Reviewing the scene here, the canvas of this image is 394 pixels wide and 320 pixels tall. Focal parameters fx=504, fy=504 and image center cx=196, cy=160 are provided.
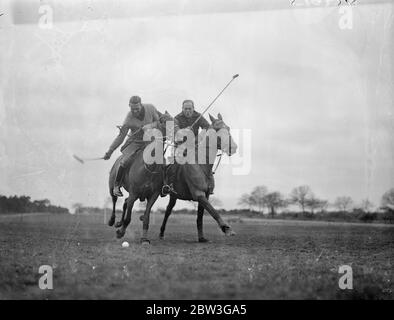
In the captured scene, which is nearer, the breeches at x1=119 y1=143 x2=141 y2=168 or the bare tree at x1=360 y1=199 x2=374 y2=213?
the bare tree at x1=360 y1=199 x2=374 y2=213

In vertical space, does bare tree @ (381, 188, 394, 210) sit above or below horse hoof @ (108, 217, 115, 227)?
above

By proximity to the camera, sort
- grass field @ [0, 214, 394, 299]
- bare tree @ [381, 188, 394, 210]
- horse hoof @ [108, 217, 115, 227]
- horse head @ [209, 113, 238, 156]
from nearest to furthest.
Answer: grass field @ [0, 214, 394, 299], bare tree @ [381, 188, 394, 210], horse head @ [209, 113, 238, 156], horse hoof @ [108, 217, 115, 227]

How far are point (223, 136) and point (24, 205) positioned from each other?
5022mm

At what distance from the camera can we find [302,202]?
36.8ft

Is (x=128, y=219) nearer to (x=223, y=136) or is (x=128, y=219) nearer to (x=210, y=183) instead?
(x=210, y=183)

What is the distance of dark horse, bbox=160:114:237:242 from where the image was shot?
421 inches

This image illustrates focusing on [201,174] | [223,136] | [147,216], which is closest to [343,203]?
[223,136]

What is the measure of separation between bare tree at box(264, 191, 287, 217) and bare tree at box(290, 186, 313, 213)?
0.88ft

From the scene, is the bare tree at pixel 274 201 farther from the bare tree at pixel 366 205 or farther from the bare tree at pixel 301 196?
the bare tree at pixel 366 205

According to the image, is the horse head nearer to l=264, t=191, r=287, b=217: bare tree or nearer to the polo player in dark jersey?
the polo player in dark jersey

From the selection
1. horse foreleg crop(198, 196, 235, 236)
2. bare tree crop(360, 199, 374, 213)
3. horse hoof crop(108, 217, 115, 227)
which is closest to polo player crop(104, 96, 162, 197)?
horse hoof crop(108, 217, 115, 227)
